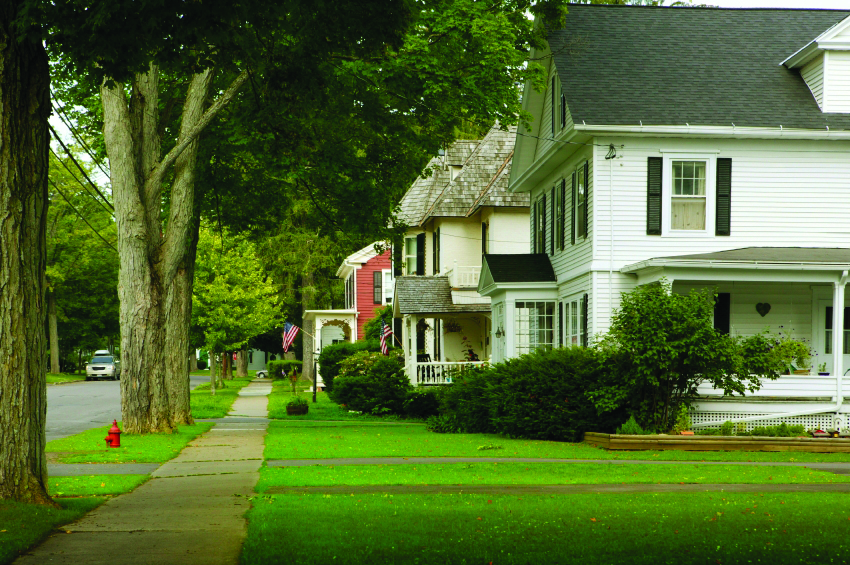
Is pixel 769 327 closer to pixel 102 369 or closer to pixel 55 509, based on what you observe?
pixel 55 509

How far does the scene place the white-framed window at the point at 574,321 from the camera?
72.6ft

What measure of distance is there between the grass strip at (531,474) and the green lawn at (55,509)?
5.89ft

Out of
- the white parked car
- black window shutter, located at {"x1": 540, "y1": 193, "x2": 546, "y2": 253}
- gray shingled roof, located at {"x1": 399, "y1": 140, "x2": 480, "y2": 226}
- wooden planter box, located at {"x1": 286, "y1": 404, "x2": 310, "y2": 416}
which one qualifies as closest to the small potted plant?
wooden planter box, located at {"x1": 286, "y1": 404, "x2": 310, "y2": 416}

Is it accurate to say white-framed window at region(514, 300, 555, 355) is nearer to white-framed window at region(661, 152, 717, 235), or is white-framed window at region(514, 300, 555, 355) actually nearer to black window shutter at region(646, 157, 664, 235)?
black window shutter at region(646, 157, 664, 235)

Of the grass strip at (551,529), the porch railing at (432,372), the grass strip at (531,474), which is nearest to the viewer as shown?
the grass strip at (551,529)

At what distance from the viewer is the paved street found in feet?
75.6

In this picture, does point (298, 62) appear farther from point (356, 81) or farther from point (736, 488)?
point (736, 488)

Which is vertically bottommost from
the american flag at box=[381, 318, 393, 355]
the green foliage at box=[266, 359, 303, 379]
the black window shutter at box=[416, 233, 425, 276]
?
the green foliage at box=[266, 359, 303, 379]

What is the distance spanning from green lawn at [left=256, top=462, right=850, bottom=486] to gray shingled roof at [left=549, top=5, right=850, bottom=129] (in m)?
9.15

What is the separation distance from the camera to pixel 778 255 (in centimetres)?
2008

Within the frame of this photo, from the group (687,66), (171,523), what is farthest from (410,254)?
(171,523)

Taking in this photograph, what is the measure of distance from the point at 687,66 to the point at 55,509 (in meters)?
18.0

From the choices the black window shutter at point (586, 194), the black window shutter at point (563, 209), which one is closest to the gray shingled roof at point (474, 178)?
the black window shutter at point (563, 209)

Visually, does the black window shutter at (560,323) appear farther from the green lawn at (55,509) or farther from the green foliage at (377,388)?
the green lawn at (55,509)
